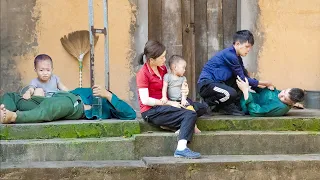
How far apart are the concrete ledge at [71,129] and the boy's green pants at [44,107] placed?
0.12 metres

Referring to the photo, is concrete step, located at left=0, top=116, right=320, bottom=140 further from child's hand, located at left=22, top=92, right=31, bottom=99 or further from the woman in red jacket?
child's hand, located at left=22, top=92, right=31, bottom=99

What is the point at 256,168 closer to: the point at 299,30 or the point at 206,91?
the point at 206,91

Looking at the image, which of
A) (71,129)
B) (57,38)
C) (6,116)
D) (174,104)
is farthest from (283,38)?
(6,116)

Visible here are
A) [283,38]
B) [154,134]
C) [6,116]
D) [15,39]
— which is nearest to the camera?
[6,116]

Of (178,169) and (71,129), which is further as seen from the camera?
(71,129)

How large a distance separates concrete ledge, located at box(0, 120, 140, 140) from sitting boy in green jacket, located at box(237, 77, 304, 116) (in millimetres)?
1251

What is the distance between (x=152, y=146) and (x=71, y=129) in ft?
2.54

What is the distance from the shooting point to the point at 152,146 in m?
5.18

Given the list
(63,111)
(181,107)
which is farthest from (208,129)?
(63,111)

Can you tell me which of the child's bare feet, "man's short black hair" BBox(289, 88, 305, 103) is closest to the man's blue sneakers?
"man's short black hair" BBox(289, 88, 305, 103)

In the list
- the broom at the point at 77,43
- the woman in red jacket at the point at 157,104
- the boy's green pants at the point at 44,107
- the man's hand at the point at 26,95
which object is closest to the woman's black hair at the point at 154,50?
the woman in red jacket at the point at 157,104

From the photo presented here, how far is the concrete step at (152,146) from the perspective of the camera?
4938 mm

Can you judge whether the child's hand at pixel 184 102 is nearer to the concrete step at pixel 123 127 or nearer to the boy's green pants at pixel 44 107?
the concrete step at pixel 123 127

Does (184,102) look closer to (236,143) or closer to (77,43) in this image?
(236,143)
